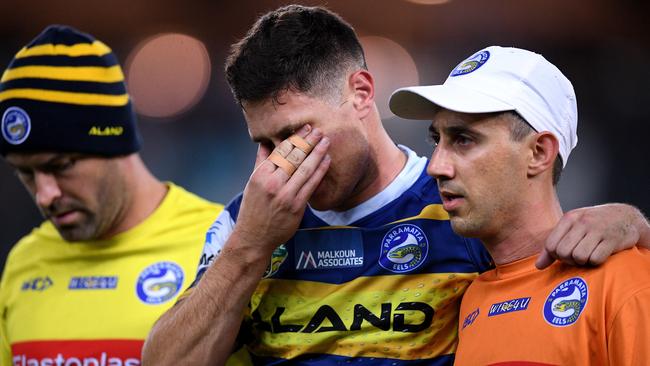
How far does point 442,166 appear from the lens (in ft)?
8.55

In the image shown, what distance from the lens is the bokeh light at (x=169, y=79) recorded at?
32.5 feet

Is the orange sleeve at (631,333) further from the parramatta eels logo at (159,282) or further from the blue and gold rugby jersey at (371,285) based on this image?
the parramatta eels logo at (159,282)

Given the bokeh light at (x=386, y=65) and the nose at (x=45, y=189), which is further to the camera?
the bokeh light at (x=386, y=65)

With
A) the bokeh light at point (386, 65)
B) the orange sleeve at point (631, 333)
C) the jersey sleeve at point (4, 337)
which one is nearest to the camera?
the orange sleeve at point (631, 333)

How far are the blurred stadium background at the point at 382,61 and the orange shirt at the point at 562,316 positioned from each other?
16.9ft

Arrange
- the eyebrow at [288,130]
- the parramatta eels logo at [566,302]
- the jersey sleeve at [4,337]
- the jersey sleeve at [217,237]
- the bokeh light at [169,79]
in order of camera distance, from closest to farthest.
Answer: the parramatta eels logo at [566,302] < the eyebrow at [288,130] < the jersey sleeve at [217,237] < the jersey sleeve at [4,337] < the bokeh light at [169,79]

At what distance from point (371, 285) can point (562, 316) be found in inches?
28.1

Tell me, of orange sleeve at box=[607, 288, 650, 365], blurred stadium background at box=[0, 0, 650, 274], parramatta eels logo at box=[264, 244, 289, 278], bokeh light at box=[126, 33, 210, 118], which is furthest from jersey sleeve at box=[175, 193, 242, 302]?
bokeh light at box=[126, 33, 210, 118]

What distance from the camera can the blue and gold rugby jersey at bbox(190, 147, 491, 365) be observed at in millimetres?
2805

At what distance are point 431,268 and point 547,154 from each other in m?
A: 0.53

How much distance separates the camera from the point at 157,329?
9.75ft

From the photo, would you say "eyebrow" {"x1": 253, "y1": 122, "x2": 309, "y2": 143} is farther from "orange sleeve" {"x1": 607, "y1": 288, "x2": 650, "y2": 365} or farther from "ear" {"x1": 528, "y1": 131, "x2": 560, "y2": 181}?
"orange sleeve" {"x1": 607, "y1": 288, "x2": 650, "y2": 365}

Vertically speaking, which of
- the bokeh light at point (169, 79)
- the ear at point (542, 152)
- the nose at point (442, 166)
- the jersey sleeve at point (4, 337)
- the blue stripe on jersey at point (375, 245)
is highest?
the ear at point (542, 152)

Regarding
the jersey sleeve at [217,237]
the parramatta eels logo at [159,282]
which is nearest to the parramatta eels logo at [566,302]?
the jersey sleeve at [217,237]
